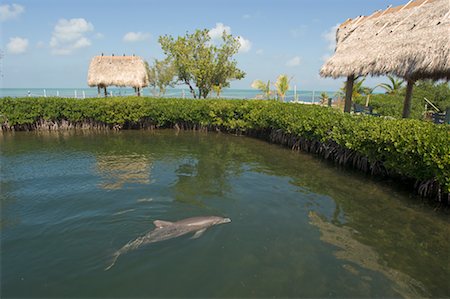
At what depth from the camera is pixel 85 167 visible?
906 centimetres

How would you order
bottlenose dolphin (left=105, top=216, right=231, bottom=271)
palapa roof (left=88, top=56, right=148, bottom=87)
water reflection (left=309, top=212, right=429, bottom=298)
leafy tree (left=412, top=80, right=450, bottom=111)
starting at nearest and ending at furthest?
water reflection (left=309, top=212, right=429, bottom=298) < bottlenose dolphin (left=105, top=216, right=231, bottom=271) < leafy tree (left=412, top=80, right=450, bottom=111) < palapa roof (left=88, top=56, right=148, bottom=87)

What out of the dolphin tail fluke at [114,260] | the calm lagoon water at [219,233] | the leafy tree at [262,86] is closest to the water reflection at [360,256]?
the calm lagoon water at [219,233]

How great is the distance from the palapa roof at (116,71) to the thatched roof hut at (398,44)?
15.0m

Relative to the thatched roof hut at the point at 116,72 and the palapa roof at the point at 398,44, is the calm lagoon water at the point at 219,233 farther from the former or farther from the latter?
the thatched roof hut at the point at 116,72

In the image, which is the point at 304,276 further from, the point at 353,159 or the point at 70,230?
the point at 353,159


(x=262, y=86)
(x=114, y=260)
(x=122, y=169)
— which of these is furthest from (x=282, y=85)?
(x=114, y=260)


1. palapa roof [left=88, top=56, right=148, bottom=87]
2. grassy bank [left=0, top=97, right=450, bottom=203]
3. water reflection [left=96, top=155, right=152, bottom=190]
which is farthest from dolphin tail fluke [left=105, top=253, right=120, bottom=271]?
palapa roof [left=88, top=56, right=148, bottom=87]

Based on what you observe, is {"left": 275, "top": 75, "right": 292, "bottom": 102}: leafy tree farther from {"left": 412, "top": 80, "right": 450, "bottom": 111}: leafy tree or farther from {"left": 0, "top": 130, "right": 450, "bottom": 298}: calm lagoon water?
{"left": 0, "top": 130, "right": 450, "bottom": 298}: calm lagoon water

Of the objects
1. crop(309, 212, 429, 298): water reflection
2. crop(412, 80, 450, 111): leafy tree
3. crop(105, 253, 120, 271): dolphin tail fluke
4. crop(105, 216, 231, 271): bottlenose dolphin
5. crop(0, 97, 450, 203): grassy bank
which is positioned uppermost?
→ crop(412, 80, 450, 111): leafy tree

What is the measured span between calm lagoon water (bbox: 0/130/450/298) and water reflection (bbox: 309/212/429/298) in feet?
0.06

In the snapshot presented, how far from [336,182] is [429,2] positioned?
29.1ft

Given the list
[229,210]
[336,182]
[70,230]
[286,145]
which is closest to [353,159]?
[336,182]

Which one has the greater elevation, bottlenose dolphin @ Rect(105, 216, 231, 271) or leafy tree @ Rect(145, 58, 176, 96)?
leafy tree @ Rect(145, 58, 176, 96)

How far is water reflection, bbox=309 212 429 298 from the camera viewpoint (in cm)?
371
